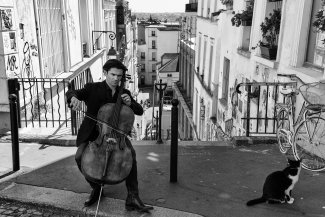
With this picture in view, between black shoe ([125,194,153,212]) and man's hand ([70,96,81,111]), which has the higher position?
man's hand ([70,96,81,111])

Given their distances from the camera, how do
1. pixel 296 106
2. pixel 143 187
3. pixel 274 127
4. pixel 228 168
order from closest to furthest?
pixel 143 187 → pixel 228 168 → pixel 296 106 → pixel 274 127

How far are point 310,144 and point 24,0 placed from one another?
20.4ft

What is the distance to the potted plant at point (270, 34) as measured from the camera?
7.35 meters

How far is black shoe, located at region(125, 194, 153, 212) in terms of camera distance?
145 inches

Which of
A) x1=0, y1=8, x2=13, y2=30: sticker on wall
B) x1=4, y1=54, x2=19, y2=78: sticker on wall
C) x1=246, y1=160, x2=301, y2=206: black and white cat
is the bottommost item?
x1=246, y1=160, x2=301, y2=206: black and white cat

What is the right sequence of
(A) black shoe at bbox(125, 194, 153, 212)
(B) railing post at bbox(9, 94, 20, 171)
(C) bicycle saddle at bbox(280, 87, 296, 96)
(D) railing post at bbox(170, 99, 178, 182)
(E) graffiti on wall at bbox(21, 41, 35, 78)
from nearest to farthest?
(A) black shoe at bbox(125, 194, 153, 212) < (D) railing post at bbox(170, 99, 178, 182) < (B) railing post at bbox(9, 94, 20, 171) < (C) bicycle saddle at bbox(280, 87, 296, 96) < (E) graffiti on wall at bbox(21, 41, 35, 78)

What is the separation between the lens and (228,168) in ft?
16.7

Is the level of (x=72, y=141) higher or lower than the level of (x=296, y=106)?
lower

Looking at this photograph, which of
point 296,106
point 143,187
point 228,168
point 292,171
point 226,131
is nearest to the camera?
point 292,171

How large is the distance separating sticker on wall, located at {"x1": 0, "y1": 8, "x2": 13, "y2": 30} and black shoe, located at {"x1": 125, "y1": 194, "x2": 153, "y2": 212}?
4.43 metres

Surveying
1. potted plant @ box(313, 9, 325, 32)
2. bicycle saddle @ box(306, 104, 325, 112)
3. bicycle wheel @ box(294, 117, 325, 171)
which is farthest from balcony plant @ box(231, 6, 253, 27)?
bicycle saddle @ box(306, 104, 325, 112)

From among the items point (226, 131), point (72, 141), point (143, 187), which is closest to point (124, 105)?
point (143, 187)

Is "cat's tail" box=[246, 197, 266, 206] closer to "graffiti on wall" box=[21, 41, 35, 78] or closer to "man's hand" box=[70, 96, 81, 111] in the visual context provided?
"man's hand" box=[70, 96, 81, 111]

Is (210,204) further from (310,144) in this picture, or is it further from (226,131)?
(226,131)
